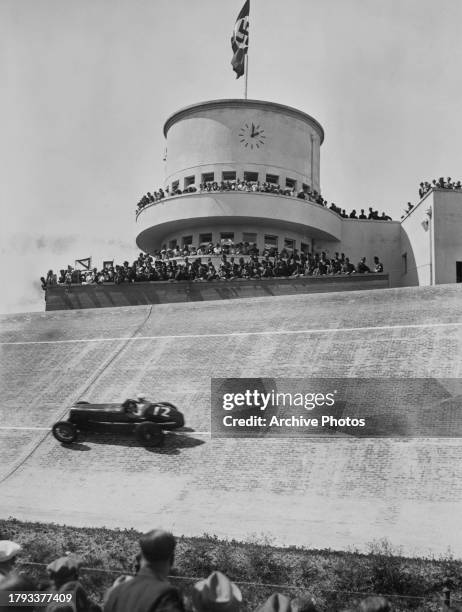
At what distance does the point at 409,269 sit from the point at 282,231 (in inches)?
332

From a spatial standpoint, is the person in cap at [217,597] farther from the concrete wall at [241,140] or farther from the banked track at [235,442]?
the concrete wall at [241,140]

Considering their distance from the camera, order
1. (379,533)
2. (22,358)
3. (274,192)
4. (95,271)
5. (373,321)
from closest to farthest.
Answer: (379,533) < (373,321) < (22,358) < (95,271) < (274,192)

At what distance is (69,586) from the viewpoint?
17.2ft

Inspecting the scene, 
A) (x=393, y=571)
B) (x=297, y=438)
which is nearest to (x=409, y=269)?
(x=297, y=438)

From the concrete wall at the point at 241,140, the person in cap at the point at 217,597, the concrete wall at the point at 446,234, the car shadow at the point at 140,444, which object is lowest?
the car shadow at the point at 140,444

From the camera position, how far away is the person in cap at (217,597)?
4207 mm

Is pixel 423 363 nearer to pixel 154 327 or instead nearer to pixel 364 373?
pixel 364 373

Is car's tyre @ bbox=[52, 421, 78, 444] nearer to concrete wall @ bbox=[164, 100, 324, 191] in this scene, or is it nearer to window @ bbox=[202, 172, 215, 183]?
concrete wall @ bbox=[164, 100, 324, 191]

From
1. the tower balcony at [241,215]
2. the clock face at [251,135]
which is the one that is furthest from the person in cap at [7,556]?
the clock face at [251,135]

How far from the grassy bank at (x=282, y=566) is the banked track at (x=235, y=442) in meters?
2.66

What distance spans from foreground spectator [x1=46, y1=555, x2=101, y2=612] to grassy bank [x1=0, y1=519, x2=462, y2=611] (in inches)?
181

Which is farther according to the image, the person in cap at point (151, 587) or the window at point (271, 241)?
Result: the window at point (271, 241)

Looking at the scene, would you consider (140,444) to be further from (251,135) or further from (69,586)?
(251,135)

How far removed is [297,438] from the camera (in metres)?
20.9
